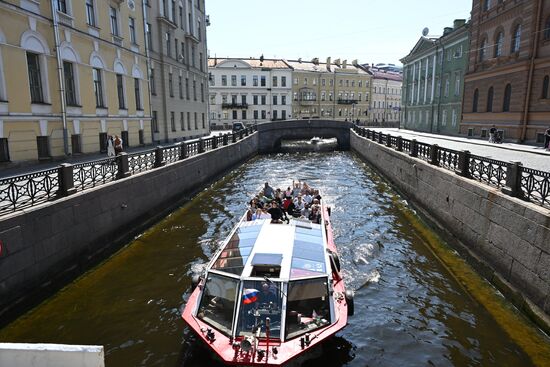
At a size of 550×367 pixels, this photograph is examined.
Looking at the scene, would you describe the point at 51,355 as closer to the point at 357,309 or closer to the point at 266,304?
the point at 266,304

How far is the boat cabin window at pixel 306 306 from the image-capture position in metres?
7.09

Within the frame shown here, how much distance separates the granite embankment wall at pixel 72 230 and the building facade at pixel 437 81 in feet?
109

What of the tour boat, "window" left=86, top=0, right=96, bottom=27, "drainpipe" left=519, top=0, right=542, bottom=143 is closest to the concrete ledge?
the tour boat

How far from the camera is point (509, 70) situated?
1164 inches

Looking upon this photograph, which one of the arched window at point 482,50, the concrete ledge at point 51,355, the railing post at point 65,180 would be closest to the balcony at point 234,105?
the arched window at point 482,50

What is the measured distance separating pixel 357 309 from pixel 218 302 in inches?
146

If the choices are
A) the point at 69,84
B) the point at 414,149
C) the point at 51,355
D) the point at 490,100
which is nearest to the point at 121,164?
the point at 69,84

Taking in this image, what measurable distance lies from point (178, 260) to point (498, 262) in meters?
9.12

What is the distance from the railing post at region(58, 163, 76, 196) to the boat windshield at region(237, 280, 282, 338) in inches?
265

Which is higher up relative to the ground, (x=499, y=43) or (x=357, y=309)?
(x=499, y=43)

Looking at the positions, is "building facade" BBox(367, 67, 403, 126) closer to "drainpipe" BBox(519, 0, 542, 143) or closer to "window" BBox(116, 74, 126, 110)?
"drainpipe" BBox(519, 0, 542, 143)

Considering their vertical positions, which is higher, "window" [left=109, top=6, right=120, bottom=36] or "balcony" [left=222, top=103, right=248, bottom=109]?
"window" [left=109, top=6, right=120, bottom=36]

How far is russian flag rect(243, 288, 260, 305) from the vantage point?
710cm

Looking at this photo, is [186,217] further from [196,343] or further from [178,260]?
[196,343]
